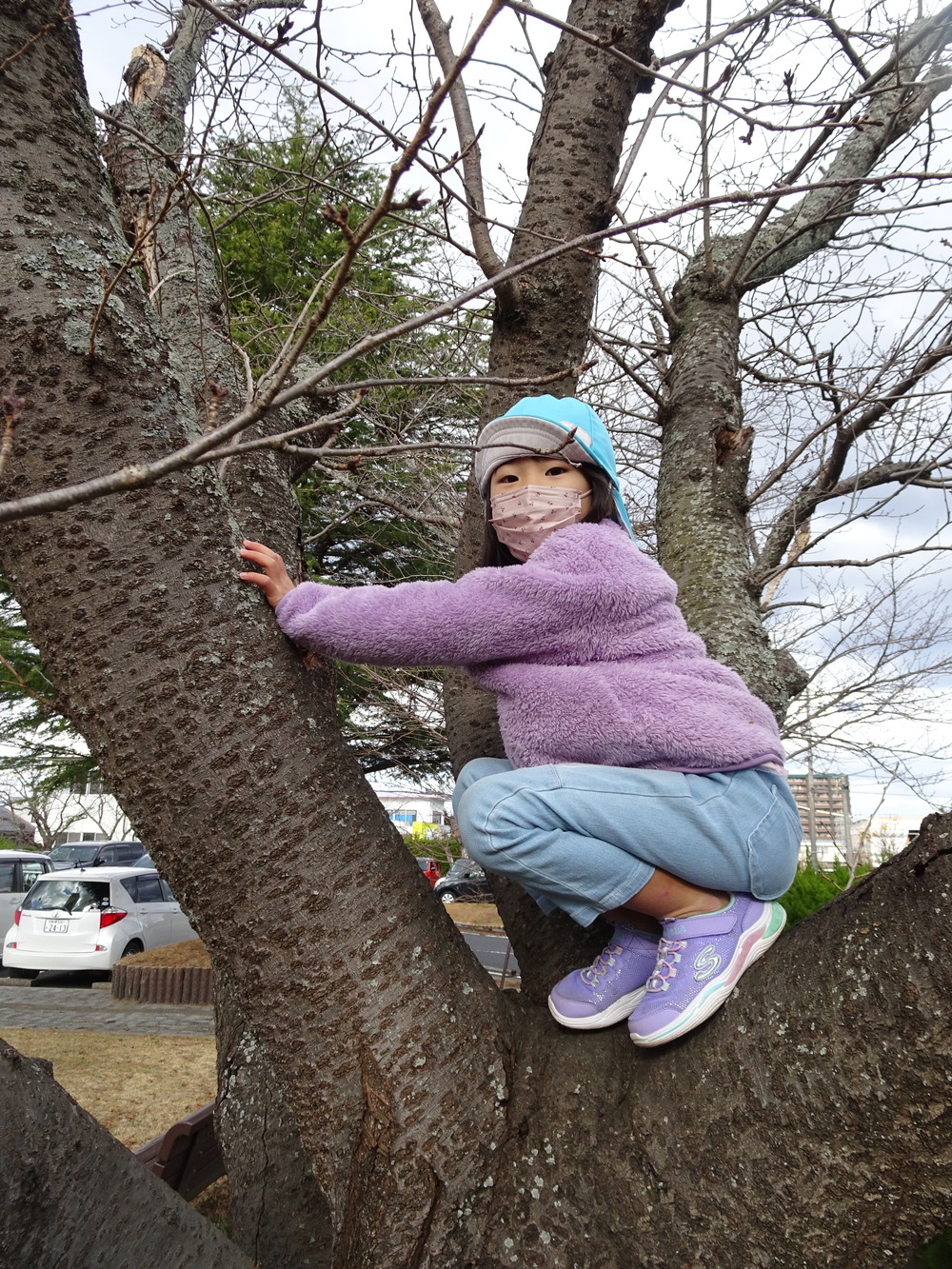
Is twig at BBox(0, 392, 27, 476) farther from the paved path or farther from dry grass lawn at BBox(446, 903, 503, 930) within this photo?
dry grass lawn at BBox(446, 903, 503, 930)

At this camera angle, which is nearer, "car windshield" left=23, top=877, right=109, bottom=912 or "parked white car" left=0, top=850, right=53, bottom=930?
"car windshield" left=23, top=877, right=109, bottom=912

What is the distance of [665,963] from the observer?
145 centimetres

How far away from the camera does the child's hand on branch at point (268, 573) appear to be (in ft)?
5.16

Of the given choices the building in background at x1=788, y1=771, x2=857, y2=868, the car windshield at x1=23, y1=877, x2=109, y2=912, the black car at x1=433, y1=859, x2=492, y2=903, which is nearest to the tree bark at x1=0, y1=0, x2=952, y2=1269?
the building in background at x1=788, y1=771, x2=857, y2=868

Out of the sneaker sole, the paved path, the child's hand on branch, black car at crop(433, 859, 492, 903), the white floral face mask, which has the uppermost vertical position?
the white floral face mask

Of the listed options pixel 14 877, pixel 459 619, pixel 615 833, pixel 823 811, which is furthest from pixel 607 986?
pixel 14 877

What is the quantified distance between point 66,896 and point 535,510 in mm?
11097

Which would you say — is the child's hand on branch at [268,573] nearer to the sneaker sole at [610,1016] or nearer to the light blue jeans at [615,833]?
the light blue jeans at [615,833]

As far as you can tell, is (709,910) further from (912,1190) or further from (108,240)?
(108,240)

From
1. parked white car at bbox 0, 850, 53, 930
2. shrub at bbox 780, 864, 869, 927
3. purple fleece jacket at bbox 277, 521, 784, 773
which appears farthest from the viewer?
parked white car at bbox 0, 850, 53, 930

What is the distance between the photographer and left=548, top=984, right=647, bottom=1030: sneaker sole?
59.6 inches

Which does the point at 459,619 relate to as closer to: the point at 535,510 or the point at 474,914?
the point at 535,510

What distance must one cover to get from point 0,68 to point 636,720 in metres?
1.70

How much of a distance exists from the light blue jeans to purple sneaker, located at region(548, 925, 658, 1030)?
0.40ft
